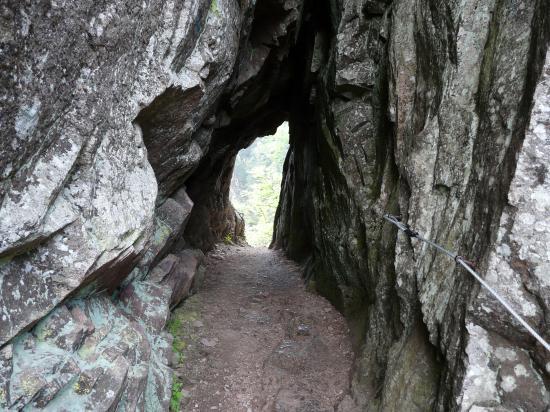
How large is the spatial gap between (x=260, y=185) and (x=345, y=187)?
44.4m

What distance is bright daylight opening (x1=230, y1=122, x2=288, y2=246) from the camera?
156 ft

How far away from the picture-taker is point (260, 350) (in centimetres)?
736

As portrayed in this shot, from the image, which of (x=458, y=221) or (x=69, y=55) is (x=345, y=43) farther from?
(x=69, y=55)

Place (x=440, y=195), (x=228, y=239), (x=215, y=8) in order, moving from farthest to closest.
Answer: (x=228, y=239)
(x=215, y=8)
(x=440, y=195)

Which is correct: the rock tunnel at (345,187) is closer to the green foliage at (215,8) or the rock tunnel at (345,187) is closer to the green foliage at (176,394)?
the green foliage at (215,8)

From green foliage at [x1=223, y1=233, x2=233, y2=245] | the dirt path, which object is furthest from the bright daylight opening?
the dirt path

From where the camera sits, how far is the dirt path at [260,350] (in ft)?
19.6

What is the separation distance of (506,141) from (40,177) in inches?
191

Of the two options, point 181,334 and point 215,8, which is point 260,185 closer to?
point 181,334

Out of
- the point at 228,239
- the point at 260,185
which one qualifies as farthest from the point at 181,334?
the point at 260,185

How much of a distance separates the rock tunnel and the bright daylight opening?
3006 cm

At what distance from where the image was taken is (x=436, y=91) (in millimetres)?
5391

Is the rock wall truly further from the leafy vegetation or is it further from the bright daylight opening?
the bright daylight opening

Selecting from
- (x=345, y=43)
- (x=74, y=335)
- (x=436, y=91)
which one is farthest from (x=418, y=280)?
(x=345, y=43)
